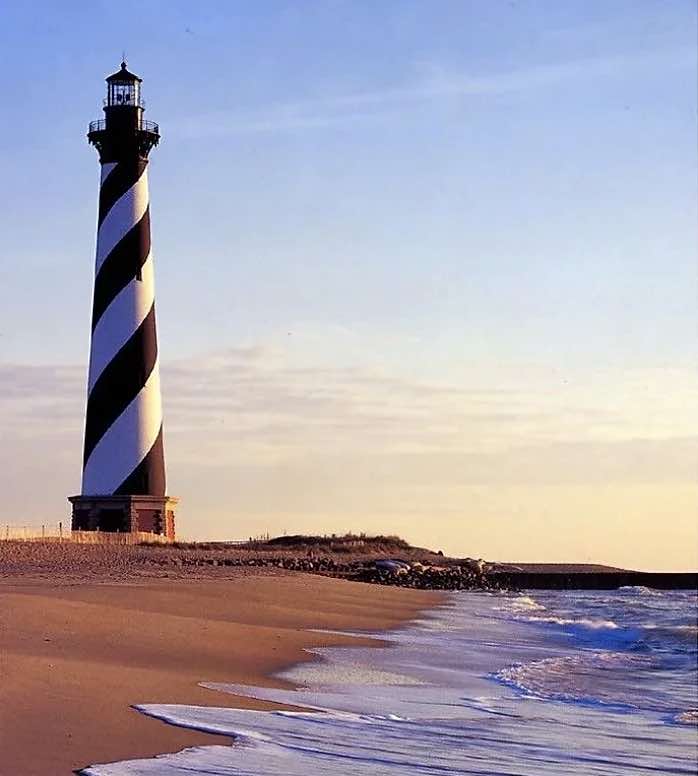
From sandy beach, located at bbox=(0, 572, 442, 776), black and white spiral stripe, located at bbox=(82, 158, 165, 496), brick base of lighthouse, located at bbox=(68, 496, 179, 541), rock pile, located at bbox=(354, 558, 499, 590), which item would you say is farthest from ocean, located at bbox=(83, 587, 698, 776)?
black and white spiral stripe, located at bbox=(82, 158, 165, 496)

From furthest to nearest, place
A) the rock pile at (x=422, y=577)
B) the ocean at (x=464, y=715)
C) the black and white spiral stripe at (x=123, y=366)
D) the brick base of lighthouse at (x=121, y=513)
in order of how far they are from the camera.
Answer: the black and white spiral stripe at (x=123, y=366)
the brick base of lighthouse at (x=121, y=513)
the rock pile at (x=422, y=577)
the ocean at (x=464, y=715)

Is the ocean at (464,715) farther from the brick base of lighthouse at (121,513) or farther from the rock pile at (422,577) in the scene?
the brick base of lighthouse at (121,513)

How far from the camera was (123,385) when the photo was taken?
113 feet

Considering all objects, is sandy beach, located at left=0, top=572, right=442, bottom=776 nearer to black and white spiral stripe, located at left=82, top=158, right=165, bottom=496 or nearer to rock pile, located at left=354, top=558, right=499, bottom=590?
rock pile, located at left=354, top=558, right=499, bottom=590

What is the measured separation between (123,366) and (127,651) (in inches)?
949

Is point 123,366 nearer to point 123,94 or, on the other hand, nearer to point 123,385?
point 123,385

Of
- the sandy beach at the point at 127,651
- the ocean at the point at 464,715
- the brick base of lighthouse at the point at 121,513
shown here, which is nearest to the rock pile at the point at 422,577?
the brick base of lighthouse at the point at 121,513

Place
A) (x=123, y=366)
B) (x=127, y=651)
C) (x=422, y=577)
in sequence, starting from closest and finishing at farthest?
(x=127, y=651) → (x=123, y=366) → (x=422, y=577)

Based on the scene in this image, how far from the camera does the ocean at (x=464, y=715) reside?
23.2 feet

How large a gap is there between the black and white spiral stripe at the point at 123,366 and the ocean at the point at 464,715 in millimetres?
18576

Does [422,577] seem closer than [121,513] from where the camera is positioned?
No

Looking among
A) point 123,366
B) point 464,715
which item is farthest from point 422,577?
point 464,715

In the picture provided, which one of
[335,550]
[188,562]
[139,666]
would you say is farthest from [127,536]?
[139,666]

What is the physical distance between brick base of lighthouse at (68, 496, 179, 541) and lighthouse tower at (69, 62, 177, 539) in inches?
1.0
